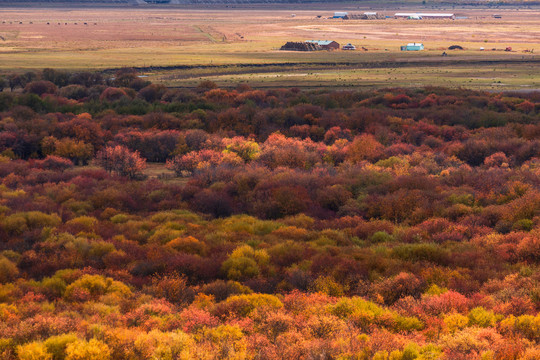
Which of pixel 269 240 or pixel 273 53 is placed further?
pixel 273 53

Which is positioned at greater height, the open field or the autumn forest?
the open field

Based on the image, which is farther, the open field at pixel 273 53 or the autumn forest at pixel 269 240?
the open field at pixel 273 53

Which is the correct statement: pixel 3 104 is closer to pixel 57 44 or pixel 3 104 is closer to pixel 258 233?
pixel 258 233

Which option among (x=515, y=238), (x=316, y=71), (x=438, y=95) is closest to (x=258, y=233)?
(x=515, y=238)

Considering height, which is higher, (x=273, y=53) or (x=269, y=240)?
(x=273, y=53)

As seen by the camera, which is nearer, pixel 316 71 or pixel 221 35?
pixel 316 71

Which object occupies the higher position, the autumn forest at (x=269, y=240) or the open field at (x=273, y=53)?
the open field at (x=273, y=53)

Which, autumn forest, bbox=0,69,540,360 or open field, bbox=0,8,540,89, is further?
open field, bbox=0,8,540,89

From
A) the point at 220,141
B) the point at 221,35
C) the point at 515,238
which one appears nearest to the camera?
the point at 515,238
